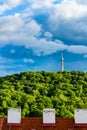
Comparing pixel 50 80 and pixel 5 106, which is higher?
pixel 50 80

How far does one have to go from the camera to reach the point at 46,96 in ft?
549

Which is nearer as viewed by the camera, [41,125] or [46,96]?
[41,125]

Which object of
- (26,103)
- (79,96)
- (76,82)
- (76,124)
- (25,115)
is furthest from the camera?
(76,82)

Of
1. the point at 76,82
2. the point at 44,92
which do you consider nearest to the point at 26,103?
the point at 44,92

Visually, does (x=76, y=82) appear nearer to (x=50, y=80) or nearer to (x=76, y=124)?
(x=50, y=80)

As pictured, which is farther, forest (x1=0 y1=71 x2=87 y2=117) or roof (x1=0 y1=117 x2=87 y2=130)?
forest (x1=0 y1=71 x2=87 y2=117)

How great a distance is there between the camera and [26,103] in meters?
149

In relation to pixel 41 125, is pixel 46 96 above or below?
above

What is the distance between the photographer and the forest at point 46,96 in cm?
14125

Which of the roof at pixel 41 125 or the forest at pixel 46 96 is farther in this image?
the forest at pixel 46 96

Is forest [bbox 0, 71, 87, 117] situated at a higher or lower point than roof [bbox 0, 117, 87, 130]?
higher

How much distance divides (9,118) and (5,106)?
48033mm

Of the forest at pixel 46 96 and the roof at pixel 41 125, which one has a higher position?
the forest at pixel 46 96

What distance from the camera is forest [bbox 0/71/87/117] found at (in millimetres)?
141250
